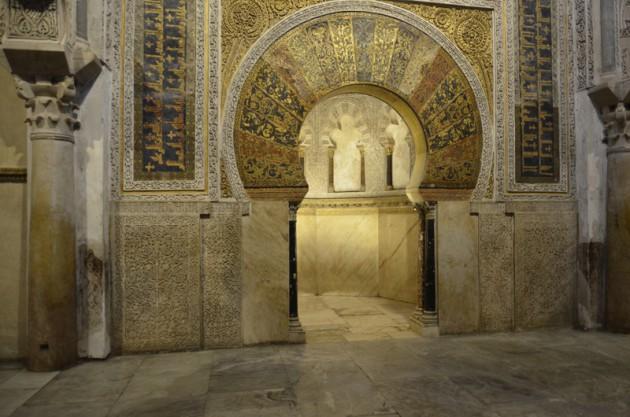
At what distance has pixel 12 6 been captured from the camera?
347 centimetres

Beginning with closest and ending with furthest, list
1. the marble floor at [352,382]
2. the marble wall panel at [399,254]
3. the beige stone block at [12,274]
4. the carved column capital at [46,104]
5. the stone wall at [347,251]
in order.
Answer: the marble floor at [352,382], the carved column capital at [46,104], the beige stone block at [12,274], the marble wall panel at [399,254], the stone wall at [347,251]

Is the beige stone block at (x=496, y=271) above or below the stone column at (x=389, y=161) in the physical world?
below

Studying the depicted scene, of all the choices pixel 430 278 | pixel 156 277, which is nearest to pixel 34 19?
pixel 156 277

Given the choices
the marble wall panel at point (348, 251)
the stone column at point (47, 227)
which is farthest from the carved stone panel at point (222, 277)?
the marble wall panel at point (348, 251)

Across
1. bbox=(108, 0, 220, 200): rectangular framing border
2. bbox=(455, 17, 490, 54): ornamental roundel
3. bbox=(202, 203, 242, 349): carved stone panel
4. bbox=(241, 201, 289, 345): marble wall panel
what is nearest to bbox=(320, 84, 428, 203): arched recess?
bbox=(455, 17, 490, 54): ornamental roundel

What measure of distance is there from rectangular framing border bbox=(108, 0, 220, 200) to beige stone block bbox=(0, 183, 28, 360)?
816 mm

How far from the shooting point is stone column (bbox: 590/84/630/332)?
4.66 metres

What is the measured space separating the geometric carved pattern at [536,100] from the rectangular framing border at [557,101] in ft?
0.21

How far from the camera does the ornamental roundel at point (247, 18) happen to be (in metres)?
4.37

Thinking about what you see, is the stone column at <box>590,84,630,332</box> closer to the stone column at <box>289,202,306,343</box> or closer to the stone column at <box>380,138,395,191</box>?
the stone column at <box>380,138,395,191</box>

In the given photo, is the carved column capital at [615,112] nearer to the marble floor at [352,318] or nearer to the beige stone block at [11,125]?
the marble floor at [352,318]

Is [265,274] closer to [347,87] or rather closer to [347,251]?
[347,87]

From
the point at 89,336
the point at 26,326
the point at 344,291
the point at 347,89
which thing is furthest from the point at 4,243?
the point at 344,291

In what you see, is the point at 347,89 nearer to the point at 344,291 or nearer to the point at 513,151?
the point at 513,151
